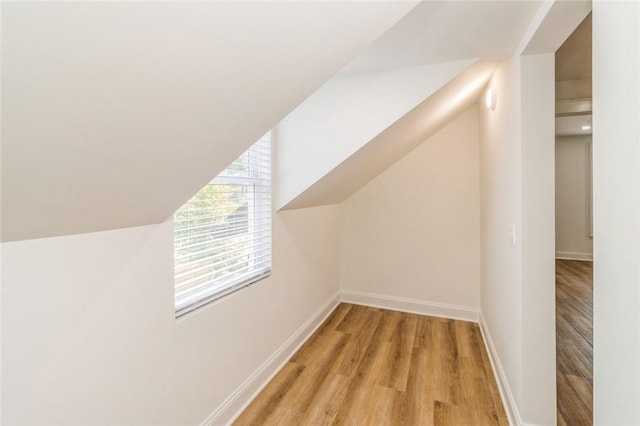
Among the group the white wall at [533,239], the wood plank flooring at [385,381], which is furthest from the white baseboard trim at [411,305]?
the white wall at [533,239]

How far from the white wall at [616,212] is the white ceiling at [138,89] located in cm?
62

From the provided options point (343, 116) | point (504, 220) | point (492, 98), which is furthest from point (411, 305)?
point (343, 116)

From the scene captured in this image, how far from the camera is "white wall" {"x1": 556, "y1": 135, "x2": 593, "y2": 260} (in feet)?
18.7

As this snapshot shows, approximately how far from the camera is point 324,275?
342 centimetres

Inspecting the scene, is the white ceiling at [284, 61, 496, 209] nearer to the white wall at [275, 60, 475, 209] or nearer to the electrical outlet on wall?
the white wall at [275, 60, 475, 209]

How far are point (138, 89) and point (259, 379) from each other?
2043mm

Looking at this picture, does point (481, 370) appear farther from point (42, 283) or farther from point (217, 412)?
point (42, 283)

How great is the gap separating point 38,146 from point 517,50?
2.17m

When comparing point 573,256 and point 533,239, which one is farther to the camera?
point 573,256

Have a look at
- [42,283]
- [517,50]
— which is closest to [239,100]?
[42,283]

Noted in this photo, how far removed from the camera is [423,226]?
354 cm

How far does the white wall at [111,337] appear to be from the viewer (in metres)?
0.95

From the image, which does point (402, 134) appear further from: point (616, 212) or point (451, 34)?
point (616, 212)

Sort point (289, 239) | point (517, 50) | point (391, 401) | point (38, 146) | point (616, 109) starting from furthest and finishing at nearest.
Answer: point (289, 239), point (391, 401), point (517, 50), point (616, 109), point (38, 146)
